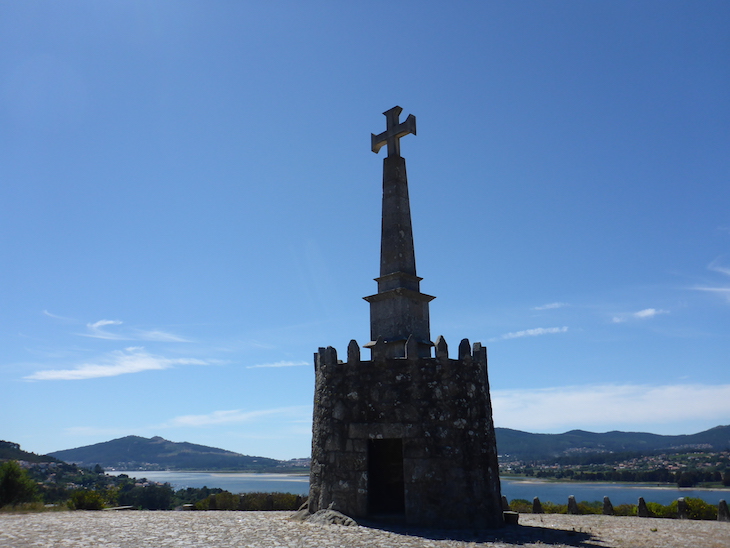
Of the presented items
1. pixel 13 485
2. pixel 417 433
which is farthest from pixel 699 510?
pixel 13 485


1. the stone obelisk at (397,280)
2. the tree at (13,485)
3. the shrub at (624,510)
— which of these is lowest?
the shrub at (624,510)

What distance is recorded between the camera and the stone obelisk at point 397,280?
519 inches

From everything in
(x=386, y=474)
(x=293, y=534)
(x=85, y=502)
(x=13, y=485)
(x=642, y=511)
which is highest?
(x=386, y=474)

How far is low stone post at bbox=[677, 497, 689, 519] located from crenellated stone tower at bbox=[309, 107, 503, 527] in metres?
7.10

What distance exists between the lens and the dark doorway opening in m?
13.0

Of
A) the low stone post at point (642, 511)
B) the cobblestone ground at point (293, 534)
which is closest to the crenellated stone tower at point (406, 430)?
the cobblestone ground at point (293, 534)

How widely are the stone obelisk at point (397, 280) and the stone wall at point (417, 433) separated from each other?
0.91 meters

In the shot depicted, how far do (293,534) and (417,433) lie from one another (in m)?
3.26

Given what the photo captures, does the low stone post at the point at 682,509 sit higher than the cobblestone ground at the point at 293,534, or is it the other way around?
the cobblestone ground at the point at 293,534

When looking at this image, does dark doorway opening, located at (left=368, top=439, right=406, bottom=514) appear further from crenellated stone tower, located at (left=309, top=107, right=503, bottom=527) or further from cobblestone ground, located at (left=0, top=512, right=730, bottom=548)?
cobblestone ground, located at (left=0, top=512, right=730, bottom=548)

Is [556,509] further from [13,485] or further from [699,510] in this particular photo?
[13,485]

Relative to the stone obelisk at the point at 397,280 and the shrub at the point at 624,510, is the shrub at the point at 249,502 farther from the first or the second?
the shrub at the point at 624,510

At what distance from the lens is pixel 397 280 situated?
13.5 meters

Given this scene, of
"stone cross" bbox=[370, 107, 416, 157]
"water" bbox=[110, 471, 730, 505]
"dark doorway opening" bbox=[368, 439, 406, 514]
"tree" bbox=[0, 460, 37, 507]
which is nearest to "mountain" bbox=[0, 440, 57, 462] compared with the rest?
"water" bbox=[110, 471, 730, 505]
